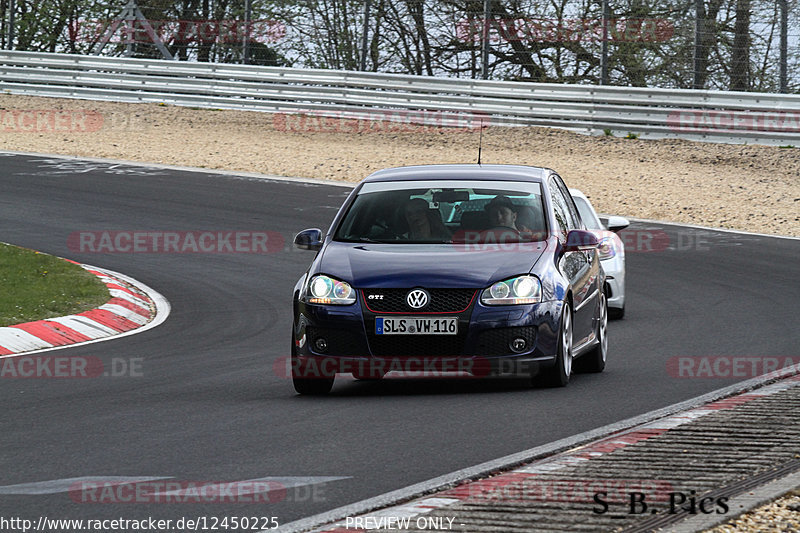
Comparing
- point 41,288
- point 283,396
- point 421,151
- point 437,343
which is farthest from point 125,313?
point 421,151

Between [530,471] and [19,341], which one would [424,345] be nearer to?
[530,471]

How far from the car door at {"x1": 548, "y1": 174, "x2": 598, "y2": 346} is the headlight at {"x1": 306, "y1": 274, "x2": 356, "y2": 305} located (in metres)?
1.52

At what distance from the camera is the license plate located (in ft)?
27.8

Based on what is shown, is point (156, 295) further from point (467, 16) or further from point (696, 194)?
point (467, 16)

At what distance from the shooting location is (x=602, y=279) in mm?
10656

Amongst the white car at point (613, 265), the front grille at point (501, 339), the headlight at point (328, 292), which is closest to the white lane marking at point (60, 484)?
Answer: the headlight at point (328, 292)

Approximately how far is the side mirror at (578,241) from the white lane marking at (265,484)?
3645 mm

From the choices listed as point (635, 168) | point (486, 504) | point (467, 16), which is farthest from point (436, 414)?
point (467, 16)

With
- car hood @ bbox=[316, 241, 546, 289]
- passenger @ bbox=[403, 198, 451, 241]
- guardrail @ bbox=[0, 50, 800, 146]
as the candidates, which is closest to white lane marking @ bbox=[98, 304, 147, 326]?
car hood @ bbox=[316, 241, 546, 289]

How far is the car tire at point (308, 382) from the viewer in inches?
348

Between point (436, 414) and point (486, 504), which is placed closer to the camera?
point (486, 504)

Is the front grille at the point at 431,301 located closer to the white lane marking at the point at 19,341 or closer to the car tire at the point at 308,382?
the car tire at the point at 308,382

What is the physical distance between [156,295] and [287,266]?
2485 mm

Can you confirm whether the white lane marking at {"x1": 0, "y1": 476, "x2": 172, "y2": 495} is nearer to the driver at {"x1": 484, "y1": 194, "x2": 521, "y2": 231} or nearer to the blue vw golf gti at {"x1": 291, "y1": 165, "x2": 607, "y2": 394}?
the blue vw golf gti at {"x1": 291, "y1": 165, "x2": 607, "y2": 394}
